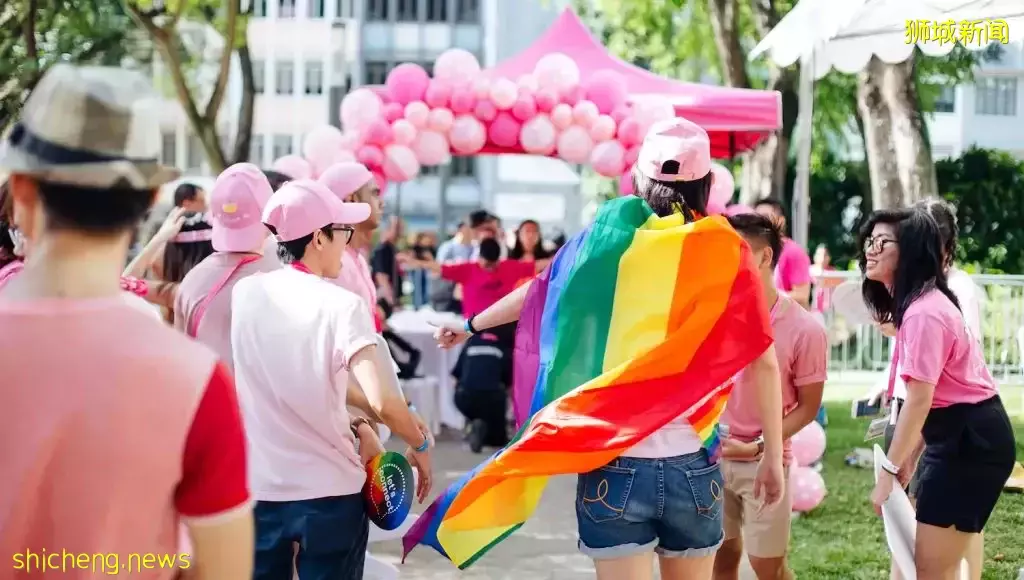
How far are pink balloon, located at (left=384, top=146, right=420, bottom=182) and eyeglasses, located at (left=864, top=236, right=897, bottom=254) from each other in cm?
647

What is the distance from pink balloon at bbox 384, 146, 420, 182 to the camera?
10.6 meters

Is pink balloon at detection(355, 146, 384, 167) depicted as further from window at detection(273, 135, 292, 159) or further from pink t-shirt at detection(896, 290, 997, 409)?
window at detection(273, 135, 292, 159)

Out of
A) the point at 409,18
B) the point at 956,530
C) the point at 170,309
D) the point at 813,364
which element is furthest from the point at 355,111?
the point at 409,18

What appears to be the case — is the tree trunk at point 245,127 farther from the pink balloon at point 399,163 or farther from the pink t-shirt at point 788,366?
the pink t-shirt at point 788,366

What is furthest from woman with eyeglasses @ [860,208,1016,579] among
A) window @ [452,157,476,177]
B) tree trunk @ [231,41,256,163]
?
window @ [452,157,476,177]

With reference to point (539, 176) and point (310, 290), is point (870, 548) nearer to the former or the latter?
point (310, 290)

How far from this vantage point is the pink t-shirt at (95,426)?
182 centimetres

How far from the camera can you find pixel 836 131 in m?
24.2

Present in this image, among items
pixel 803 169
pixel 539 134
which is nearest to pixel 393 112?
pixel 539 134

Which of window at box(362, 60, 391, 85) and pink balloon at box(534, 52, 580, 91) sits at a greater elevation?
window at box(362, 60, 391, 85)

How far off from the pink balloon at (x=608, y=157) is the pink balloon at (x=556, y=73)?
2.35ft

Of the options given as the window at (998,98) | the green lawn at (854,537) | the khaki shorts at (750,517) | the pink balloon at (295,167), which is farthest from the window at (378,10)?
the khaki shorts at (750,517)

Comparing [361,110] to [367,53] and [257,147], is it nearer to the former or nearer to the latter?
[367,53]

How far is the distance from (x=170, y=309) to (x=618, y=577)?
98.4 inches
